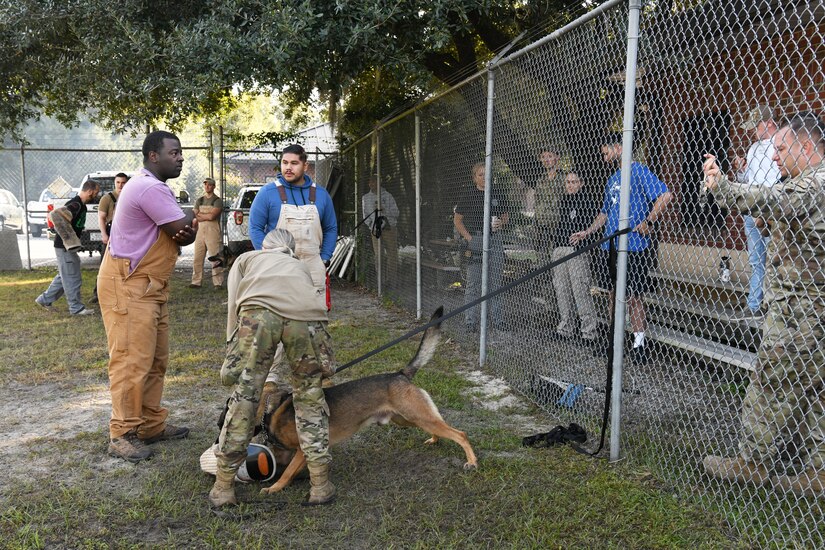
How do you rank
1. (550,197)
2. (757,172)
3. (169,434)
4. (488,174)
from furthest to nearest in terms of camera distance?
(488,174) < (550,197) < (169,434) < (757,172)

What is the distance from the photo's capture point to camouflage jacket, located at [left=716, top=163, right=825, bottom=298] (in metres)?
3.05

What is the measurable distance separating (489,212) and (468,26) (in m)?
2.63

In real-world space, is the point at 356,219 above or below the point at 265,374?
above

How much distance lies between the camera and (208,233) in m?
12.2

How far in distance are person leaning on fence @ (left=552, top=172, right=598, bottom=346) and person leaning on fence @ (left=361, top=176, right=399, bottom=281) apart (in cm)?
415

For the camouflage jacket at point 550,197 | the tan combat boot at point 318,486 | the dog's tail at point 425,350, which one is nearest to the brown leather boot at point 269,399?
the tan combat boot at point 318,486

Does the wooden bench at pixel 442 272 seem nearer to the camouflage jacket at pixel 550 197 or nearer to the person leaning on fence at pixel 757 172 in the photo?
the camouflage jacket at pixel 550 197

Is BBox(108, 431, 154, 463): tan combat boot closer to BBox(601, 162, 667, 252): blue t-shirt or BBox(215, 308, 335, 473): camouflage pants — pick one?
BBox(215, 308, 335, 473): camouflage pants

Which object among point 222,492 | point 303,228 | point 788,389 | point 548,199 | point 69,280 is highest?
point 548,199

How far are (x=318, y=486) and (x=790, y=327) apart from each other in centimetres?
259

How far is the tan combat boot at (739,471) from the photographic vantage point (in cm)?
349

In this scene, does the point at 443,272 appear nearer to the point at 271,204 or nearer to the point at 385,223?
the point at 385,223

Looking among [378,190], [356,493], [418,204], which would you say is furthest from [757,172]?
[378,190]

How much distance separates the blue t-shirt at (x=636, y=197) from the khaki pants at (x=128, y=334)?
9.81 ft
